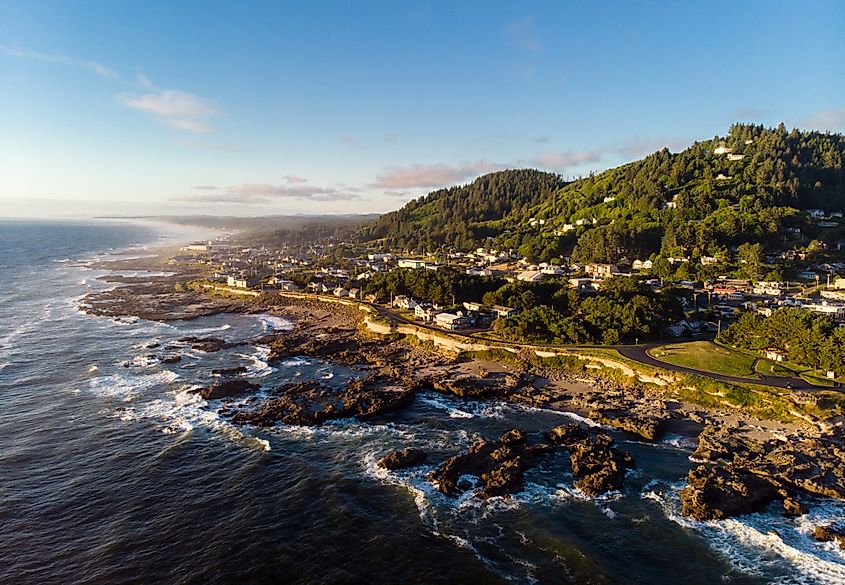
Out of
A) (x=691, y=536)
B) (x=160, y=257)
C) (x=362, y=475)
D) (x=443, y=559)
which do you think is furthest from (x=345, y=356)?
(x=160, y=257)

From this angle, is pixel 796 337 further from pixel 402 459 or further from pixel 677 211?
pixel 677 211

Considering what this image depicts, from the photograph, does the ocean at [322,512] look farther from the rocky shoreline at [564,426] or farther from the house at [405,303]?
the house at [405,303]

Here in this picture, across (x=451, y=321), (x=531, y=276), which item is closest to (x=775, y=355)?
(x=451, y=321)

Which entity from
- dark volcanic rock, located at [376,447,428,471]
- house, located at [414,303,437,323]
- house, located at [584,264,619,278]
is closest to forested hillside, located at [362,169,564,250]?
house, located at [584,264,619,278]

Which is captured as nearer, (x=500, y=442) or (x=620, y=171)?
(x=500, y=442)

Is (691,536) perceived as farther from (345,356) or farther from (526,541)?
(345,356)

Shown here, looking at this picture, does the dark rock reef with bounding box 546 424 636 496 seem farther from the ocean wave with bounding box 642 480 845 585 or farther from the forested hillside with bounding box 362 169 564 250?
the forested hillside with bounding box 362 169 564 250
